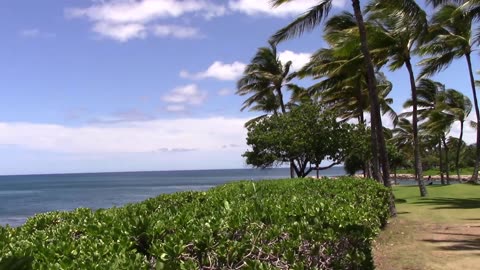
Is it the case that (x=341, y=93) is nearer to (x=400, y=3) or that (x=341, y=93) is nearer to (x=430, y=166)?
(x=400, y=3)

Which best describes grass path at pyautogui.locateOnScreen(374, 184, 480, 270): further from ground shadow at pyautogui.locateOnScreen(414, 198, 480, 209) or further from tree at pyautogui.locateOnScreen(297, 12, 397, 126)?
tree at pyautogui.locateOnScreen(297, 12, 397, 126)

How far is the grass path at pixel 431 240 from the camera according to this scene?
8680mm

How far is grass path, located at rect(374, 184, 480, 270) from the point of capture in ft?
28.5

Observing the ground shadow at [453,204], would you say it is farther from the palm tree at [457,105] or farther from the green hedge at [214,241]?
the palm tree at [457,105]

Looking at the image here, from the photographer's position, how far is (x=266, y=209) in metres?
5.46

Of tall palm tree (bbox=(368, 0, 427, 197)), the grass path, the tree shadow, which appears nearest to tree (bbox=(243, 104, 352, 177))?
tall palm tree (bbox=(368, 0, 427, 197))

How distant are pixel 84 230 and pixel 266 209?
2.01m

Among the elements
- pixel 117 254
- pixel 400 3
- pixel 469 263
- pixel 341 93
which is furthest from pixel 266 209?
pixel 341 93

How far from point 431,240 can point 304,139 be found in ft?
50.8

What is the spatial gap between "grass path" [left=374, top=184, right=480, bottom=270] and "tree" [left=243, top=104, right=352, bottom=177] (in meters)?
9.19

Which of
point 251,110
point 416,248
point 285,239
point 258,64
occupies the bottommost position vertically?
point 416,248

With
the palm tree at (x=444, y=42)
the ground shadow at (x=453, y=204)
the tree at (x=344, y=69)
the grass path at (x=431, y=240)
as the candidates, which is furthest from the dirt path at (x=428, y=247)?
the palm tree at (x=444, y=42)

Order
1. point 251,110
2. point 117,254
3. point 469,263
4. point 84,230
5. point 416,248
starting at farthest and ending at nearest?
point 251,110 < point 416,248 < point 469,263 < point 84,230 < point 117,254

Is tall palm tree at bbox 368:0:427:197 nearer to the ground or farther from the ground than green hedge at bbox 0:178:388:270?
farther from the ground
